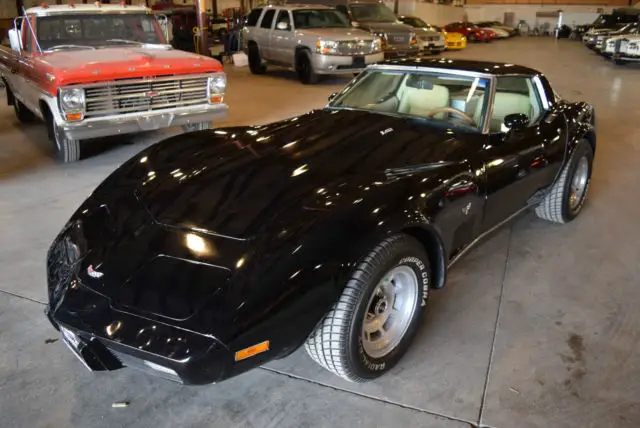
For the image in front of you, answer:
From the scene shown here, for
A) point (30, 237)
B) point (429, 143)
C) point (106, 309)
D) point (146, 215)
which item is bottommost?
point (30, 237)

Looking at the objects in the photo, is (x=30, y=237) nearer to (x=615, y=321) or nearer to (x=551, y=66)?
(x=615, y=321)

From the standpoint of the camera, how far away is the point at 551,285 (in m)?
3.69

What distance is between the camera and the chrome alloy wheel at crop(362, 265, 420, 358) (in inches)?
104

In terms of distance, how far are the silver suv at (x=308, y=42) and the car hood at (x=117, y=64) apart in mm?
5470

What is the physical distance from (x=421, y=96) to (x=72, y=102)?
400 centimetres

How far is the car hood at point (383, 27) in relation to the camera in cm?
1469

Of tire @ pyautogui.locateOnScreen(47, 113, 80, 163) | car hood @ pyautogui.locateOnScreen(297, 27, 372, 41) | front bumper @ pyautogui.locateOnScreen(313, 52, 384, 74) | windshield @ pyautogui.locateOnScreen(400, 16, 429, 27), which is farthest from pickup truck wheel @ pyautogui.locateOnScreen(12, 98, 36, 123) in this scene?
windshield @ pyautogui.locateOnScreen(400, 16, 429, 27)

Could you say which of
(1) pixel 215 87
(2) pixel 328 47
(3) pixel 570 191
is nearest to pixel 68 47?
(1) pixel 215 87

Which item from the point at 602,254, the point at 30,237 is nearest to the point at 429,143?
the point at 602,254

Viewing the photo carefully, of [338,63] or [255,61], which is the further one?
[255,61]

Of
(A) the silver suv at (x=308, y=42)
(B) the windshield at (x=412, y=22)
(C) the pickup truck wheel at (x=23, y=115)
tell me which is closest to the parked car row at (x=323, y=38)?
(A) the silver suv at (x=308, y=42)

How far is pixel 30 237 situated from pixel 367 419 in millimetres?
3289

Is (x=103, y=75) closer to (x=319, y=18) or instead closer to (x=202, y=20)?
(x=319, y=18)

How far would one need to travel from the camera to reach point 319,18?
1334 cm
